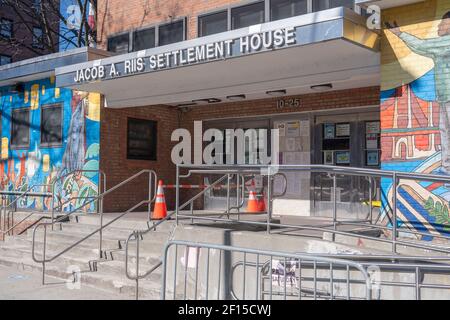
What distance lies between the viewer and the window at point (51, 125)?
1274cm

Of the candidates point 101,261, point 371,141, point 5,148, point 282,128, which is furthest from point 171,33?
point 101,261

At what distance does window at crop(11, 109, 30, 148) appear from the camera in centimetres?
1361

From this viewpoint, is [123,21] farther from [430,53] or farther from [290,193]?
[430,53]

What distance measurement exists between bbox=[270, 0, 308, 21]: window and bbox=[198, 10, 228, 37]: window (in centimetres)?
117

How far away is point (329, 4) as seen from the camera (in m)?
10.0

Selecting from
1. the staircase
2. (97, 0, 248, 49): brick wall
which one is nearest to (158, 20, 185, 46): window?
(97, 0, 248, 49): brick wall

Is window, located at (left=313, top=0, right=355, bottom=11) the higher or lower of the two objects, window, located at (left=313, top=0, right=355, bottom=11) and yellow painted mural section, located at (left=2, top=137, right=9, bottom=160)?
the higher

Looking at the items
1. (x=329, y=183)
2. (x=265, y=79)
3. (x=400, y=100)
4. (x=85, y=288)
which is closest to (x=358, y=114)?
(x=329, y=183)

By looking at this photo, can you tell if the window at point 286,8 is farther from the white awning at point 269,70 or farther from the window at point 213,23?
the white awning at point 269,70

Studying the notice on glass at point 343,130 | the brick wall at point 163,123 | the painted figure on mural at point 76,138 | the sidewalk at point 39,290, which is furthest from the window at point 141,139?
the notice on glass at point 343,130

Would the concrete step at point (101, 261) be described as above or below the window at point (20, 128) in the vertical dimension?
below

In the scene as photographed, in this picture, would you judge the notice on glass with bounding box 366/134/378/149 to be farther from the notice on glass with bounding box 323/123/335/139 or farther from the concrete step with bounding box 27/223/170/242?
the concrete step with bounding box 27/223/170/242

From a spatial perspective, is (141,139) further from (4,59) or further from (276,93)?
(4,59)

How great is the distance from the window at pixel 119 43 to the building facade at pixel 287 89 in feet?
0.16
